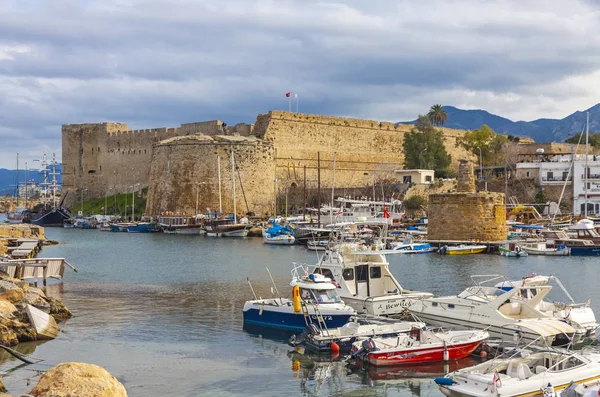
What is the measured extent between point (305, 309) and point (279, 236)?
1070 inches

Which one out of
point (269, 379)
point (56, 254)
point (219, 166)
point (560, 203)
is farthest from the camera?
point (219, 166)

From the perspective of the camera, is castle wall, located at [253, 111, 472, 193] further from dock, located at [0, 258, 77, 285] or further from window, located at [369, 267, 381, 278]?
window, located at [369, 267, 381, 278]

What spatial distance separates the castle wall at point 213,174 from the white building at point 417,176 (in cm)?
925

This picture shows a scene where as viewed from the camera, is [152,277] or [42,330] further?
[152,277]

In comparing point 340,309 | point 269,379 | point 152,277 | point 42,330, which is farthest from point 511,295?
point 152,277

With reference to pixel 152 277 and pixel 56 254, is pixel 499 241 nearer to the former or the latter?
pixel 152 277

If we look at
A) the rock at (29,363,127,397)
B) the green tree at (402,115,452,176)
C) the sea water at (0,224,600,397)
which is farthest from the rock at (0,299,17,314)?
the green tree at (402,115,452,176)

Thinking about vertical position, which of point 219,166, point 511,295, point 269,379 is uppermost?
point 219,166

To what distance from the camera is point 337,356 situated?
49.3 ft

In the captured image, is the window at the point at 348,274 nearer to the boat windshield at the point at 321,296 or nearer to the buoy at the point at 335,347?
the boat windshield at the point at 321,296

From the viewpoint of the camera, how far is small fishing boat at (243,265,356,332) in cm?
1628

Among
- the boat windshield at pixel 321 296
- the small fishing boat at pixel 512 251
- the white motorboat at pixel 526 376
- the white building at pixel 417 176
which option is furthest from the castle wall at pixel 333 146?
the white motorboat at pixel 526 376

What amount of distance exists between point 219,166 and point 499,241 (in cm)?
2456

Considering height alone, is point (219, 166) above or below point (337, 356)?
above
